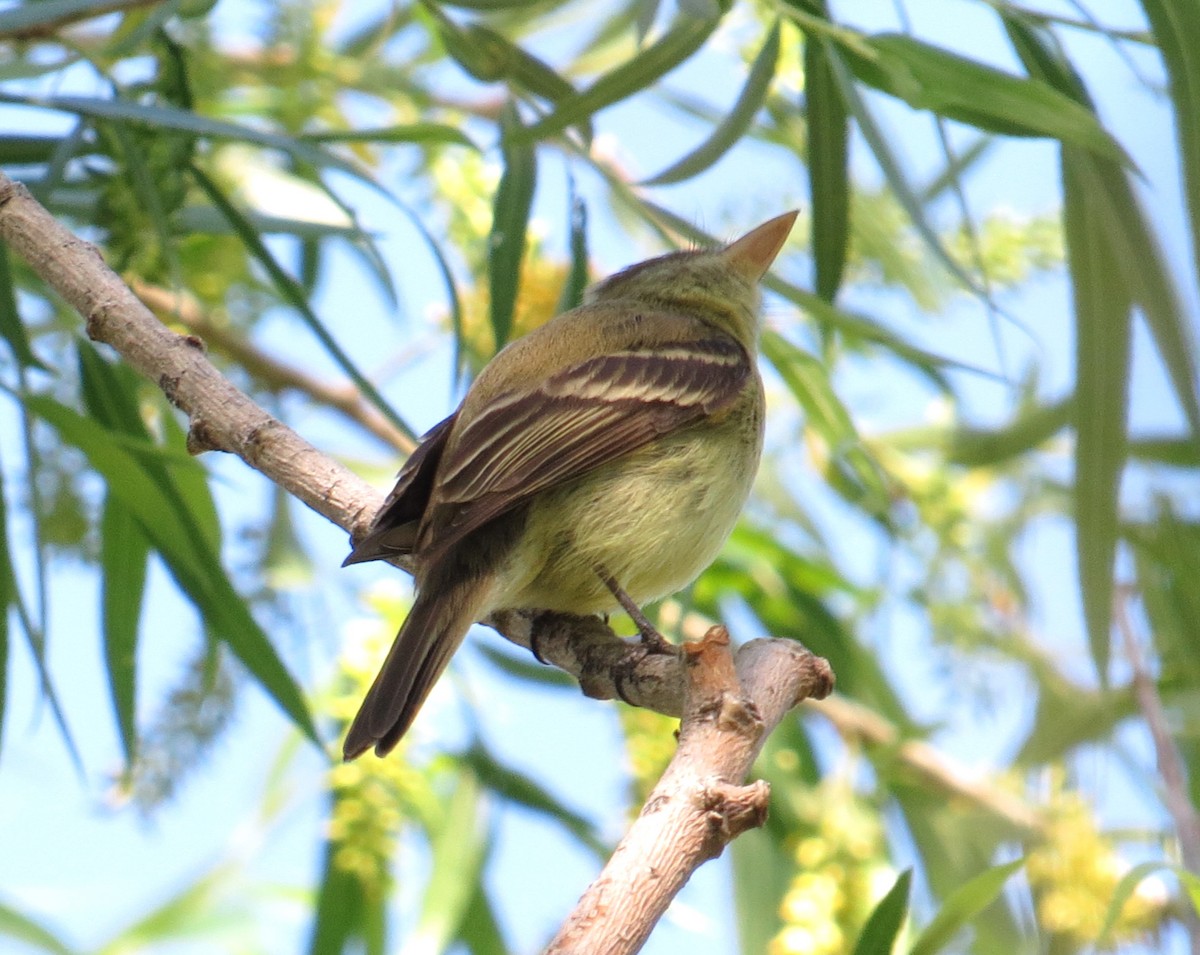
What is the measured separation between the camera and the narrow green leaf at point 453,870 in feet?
12.4

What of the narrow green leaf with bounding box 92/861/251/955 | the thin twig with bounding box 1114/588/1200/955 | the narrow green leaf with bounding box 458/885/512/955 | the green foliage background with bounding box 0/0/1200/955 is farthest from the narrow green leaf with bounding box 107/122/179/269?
the narrow green leaf with bounding box 92/861/251/955

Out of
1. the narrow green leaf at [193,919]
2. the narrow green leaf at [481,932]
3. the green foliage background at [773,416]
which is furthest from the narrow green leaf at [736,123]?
the narrow green leaf at [193,919]

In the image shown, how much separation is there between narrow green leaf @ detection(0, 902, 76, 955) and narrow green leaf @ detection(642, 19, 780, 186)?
223 centimetres

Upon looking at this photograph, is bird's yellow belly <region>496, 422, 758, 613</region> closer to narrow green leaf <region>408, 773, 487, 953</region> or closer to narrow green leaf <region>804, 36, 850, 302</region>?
narrow green leaf <region>804, 36, 850, 302</region>

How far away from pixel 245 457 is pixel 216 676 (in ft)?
4.29

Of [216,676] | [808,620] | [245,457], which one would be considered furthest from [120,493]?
[808,620]

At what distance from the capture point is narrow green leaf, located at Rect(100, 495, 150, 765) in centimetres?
304

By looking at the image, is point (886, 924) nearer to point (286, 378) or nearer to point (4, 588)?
point (4, 588)

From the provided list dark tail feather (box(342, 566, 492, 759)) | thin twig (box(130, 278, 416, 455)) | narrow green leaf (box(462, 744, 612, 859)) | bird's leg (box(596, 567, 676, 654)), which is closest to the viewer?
Answer: dark tail feather (box(342, 566, 492, 759))

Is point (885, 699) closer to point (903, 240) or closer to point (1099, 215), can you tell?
point (903, 240)

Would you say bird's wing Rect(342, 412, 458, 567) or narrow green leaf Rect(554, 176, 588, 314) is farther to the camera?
narrow green leaf Rect(554, 176, 588, 314)

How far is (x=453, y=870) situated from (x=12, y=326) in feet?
5.83

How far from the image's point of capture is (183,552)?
121 inches

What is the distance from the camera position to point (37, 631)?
2.96 m
